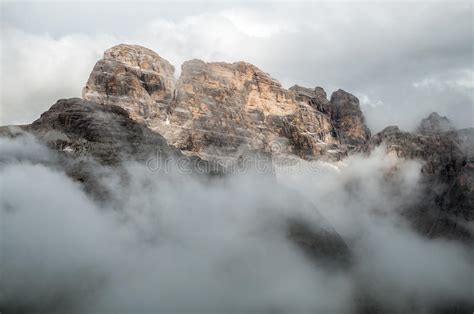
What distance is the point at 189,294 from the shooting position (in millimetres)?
→ 194625

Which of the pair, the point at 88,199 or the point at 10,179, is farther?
the point at 88,199

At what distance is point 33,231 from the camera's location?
177375 mm

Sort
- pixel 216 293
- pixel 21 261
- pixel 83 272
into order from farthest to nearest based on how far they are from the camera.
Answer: pixel 216 293 < pixel 83 272 < pixel 21 261

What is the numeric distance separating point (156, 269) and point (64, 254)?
36078mm

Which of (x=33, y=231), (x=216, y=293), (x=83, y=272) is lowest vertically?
(x=216, y=293)

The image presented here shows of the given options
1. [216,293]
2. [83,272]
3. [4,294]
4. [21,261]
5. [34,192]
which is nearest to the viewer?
[4,294]

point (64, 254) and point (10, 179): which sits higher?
point (10, 179)

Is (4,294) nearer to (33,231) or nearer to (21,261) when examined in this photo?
(21,261)

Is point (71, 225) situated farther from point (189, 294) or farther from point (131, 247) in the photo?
point (189, 294)

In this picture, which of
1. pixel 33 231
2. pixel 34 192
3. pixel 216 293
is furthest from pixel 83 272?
pixel 216 293

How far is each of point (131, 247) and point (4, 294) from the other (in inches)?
2377

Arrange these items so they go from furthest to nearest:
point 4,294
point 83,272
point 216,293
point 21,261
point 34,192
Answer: point 216,293 → point 34,192 → point 83,272 → point 21,261 → point 4,294

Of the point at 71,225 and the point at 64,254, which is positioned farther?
the point at 71,225

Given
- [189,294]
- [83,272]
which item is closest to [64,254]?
[83,272]
